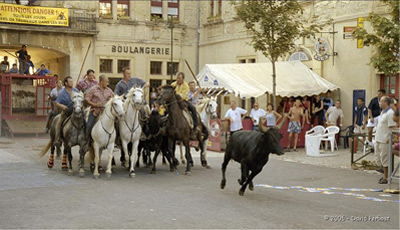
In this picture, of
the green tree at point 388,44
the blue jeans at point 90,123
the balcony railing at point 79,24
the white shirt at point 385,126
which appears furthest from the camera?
the balcony railing at point 79,24

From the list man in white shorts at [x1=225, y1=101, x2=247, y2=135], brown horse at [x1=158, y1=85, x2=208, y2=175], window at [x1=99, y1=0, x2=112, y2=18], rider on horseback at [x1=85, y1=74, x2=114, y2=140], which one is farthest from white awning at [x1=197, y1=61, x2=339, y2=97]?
window at [x1=99, y1=0, x2=112, y2=18]

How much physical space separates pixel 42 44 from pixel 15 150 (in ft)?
39.5

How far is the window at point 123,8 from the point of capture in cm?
3045

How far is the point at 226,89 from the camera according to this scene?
2095 cm

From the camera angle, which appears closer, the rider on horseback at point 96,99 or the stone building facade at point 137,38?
the rider on horseback at point 96,99

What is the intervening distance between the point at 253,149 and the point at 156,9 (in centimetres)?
2277

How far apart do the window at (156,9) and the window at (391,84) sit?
48.2 feet

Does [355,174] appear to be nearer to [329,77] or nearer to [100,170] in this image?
[100,170]

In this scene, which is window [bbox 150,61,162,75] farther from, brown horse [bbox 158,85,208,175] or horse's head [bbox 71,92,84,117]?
horse's head [bbox 71,92,84,117]

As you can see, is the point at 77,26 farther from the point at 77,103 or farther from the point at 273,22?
the point at 77,103

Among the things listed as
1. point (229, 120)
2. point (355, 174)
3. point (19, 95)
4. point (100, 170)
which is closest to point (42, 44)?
point (19, 95)

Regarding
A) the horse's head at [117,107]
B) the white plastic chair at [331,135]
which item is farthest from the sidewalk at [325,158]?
the horse's head at [117,107]

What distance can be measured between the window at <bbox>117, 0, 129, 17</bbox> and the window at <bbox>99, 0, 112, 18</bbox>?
1.62ft

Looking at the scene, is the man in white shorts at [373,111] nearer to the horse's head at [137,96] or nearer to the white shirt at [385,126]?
the white shirt at [385,126]
